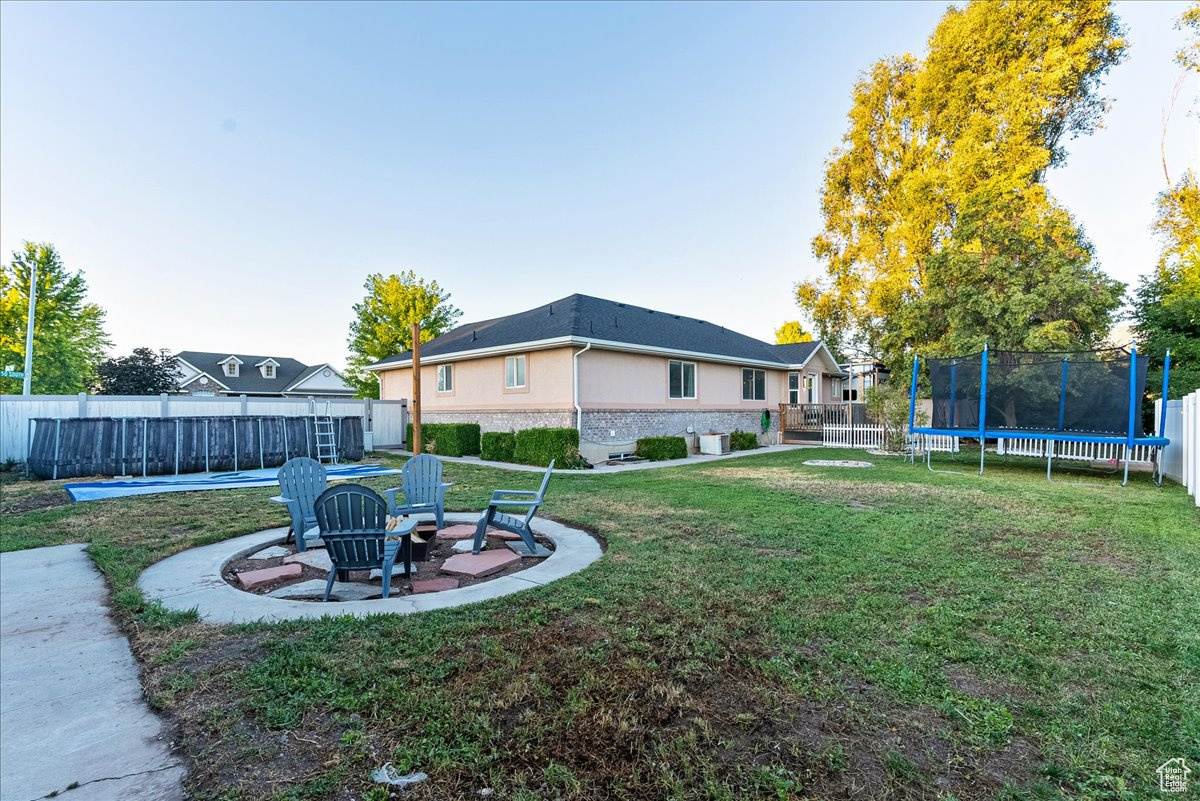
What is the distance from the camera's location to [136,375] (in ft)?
76.4

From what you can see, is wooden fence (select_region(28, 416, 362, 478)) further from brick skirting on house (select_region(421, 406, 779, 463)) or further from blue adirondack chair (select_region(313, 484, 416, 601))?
blue adirondack chair (select_region(313, 484, 416, 601))

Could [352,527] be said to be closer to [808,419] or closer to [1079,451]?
[1079,451]

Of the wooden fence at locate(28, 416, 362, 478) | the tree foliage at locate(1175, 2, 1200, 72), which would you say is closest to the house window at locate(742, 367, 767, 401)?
the wooden fence at locate(28, 416, 362, 478)

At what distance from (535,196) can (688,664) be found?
18113mm

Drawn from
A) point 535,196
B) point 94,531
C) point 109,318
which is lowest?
point 94,531

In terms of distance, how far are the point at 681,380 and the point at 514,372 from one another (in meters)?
5.80

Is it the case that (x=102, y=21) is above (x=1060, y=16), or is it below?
below

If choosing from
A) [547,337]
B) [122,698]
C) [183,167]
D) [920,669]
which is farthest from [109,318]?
[920,669]

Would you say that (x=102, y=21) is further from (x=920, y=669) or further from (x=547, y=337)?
(x=920, y=669)

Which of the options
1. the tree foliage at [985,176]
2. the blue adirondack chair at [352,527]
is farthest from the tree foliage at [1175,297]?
the blue adirondack chair at [352,527]

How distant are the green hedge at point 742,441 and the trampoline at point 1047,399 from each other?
20.9 feet

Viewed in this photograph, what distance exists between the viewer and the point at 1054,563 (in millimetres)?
4844

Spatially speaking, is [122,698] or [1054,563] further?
[1054,563]

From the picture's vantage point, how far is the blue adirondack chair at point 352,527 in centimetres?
396
